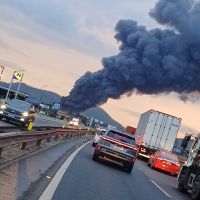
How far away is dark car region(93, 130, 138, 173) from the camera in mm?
21625

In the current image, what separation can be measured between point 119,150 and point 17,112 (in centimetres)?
1418

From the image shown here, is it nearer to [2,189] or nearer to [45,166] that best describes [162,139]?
[45,166]

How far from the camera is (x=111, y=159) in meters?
21.8

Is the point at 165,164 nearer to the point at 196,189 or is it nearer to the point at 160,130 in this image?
the point at 160,130

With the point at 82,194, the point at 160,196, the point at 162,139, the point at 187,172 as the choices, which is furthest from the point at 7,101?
the point at 82,194

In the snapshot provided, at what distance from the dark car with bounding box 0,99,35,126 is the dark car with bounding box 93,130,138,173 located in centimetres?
1287

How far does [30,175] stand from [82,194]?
1.57 m

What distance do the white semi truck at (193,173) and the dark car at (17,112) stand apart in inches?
632

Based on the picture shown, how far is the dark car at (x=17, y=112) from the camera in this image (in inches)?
1352

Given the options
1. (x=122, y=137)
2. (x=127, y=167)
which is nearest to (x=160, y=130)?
(x=122, y=137)

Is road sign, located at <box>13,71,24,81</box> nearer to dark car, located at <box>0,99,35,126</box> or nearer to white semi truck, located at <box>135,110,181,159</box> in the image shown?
white semi truck, located at <box>135,110,181,159</box>

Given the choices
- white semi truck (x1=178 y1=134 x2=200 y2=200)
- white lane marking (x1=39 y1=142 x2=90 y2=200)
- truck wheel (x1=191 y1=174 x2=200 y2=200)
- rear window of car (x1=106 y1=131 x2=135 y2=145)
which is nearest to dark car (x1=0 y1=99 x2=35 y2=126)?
rear window of car (x1=106 y1=131 x2=135 y2=145)

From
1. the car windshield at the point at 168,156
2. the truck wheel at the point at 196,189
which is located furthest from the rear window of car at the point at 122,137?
the car windshield at the point at 168,156

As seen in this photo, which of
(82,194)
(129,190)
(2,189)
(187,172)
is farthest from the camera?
(187,172)
